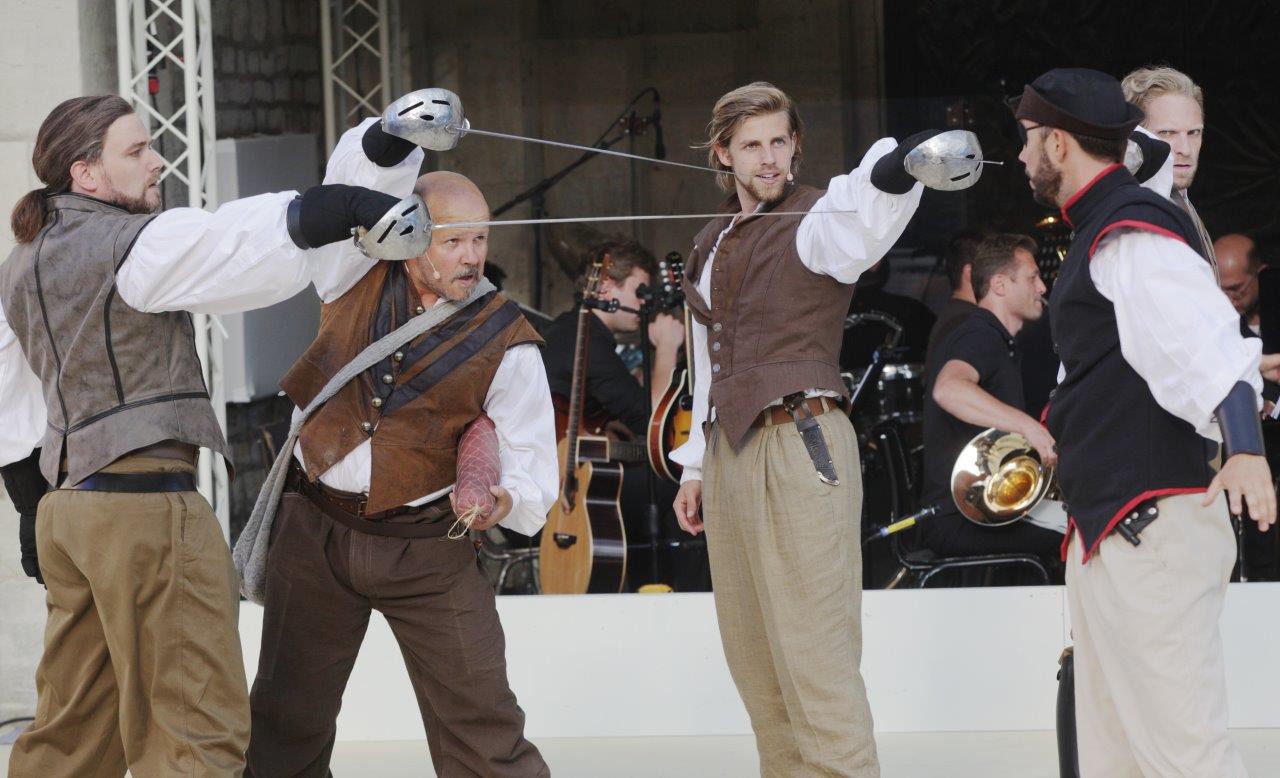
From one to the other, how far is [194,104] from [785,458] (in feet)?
8.08

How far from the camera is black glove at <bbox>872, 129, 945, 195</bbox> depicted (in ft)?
10.2

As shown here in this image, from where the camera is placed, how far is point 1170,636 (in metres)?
2.94

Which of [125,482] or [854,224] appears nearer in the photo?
[125,482]

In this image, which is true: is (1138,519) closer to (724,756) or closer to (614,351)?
(724,756)

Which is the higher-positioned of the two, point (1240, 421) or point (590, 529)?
point (1240, 421)

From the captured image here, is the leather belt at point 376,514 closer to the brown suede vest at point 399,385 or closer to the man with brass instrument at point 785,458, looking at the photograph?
the brown suede vest at point 399,385

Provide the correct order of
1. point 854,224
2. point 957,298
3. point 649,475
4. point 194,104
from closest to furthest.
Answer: point 854,224
point 194,104
point 957,298
point 649,475

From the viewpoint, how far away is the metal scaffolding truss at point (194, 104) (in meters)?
4.94

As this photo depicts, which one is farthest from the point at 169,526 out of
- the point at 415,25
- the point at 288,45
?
the point at 415,25

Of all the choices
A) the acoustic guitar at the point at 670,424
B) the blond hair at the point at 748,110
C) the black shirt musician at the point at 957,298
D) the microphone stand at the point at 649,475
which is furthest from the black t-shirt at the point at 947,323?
the blond hair at the point at 748,110

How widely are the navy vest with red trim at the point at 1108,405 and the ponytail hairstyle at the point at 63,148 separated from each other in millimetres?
1925

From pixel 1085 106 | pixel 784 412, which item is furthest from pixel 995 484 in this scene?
pixel 1085 106

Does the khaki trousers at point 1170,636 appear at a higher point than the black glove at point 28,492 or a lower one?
lower

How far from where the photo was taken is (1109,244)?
9.78 ft
